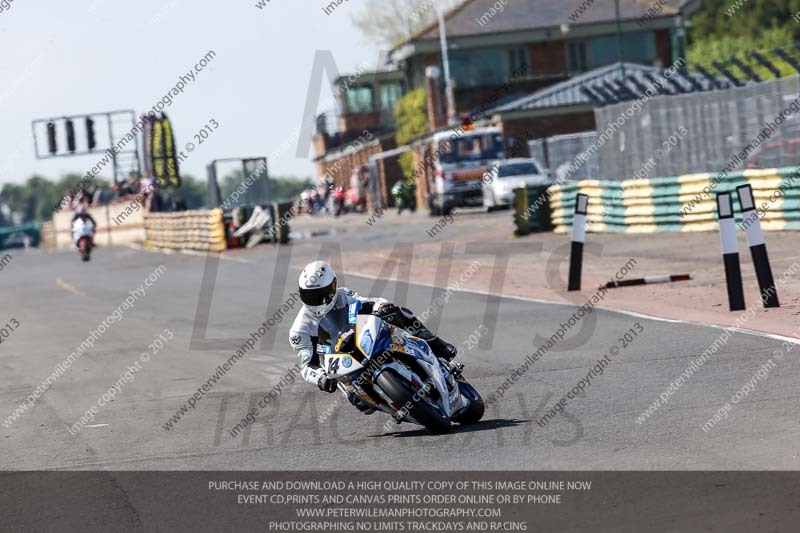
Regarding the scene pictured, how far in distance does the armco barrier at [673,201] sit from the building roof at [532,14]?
106 ft

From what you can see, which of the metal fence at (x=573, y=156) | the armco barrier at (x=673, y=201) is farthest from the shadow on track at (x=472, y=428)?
the metal fence at (x=573, y=156)

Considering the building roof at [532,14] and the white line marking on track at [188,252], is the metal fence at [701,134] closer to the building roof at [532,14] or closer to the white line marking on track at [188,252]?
the white line marking on track at [188,252]

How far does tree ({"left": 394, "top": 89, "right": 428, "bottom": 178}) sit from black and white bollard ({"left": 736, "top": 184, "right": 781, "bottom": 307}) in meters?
49.7

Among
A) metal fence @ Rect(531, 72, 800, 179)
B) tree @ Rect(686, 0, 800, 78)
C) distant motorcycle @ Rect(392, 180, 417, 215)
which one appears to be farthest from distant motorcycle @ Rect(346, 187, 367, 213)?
metal fence @ Rect(531, 72, 800, 179)

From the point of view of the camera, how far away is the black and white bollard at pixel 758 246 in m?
13.2

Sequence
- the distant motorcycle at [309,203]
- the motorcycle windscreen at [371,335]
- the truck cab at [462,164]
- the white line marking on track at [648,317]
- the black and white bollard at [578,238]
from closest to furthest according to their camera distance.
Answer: the motorcycle windscreen at [371,335] → the white line marking on track at [648,317] → the black and white bollard at [578,238] → the truck cab at [462,164] → the distant motorcycle at [309,203]

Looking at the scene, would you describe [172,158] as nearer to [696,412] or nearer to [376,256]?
[376,256]

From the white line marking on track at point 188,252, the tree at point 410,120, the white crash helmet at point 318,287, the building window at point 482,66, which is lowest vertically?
the white line marking on track at point 188,252

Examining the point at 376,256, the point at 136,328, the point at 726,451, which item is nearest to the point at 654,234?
the point at 376,256

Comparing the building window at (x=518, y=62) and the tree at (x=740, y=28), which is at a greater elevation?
the tree at (x=740, y=28)

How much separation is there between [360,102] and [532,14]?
2652 centimetres

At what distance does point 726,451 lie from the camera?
718 cm

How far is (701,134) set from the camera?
26.5 meters

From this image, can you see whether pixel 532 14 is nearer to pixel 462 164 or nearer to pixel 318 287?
pixel 462 164
